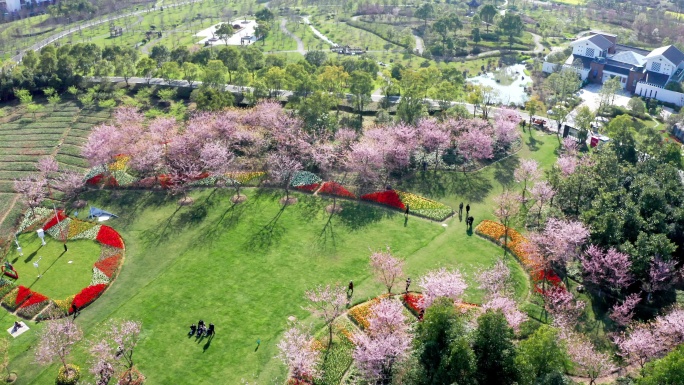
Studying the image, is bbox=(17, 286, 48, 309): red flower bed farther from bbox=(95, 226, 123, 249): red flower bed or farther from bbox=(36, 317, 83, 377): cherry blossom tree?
bbox=(95, 226, 123, 249): red flower bed

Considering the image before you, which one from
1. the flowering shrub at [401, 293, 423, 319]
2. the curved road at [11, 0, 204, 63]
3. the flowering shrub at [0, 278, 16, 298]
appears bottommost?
the flowering shrub at [401, 293, 423, 319]

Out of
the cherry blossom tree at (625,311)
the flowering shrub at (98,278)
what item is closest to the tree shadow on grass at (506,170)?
the cherry blossom tree at (625,311)

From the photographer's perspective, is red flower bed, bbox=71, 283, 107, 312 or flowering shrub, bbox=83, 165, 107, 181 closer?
red flower bed, bbox=71, 283, 107, 312

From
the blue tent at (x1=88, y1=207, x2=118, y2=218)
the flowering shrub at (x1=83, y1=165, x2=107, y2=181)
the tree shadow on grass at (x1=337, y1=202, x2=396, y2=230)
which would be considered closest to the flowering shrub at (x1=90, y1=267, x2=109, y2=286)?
the blue tent at (x1=88, y1=207, x2=118, y2=218)

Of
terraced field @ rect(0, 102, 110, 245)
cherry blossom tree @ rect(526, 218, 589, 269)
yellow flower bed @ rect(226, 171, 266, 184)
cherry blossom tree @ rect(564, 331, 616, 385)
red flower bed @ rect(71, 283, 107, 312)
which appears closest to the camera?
cherry blossom tree @ rect(564, 331, 616, 385)

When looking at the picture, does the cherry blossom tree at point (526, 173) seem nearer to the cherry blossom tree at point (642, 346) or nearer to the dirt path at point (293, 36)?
the cherry blossom tree at point (642, 346)

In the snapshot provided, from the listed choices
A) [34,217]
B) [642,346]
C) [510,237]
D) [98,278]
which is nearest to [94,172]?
[34,217]

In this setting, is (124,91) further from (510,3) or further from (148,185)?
(510,3)
